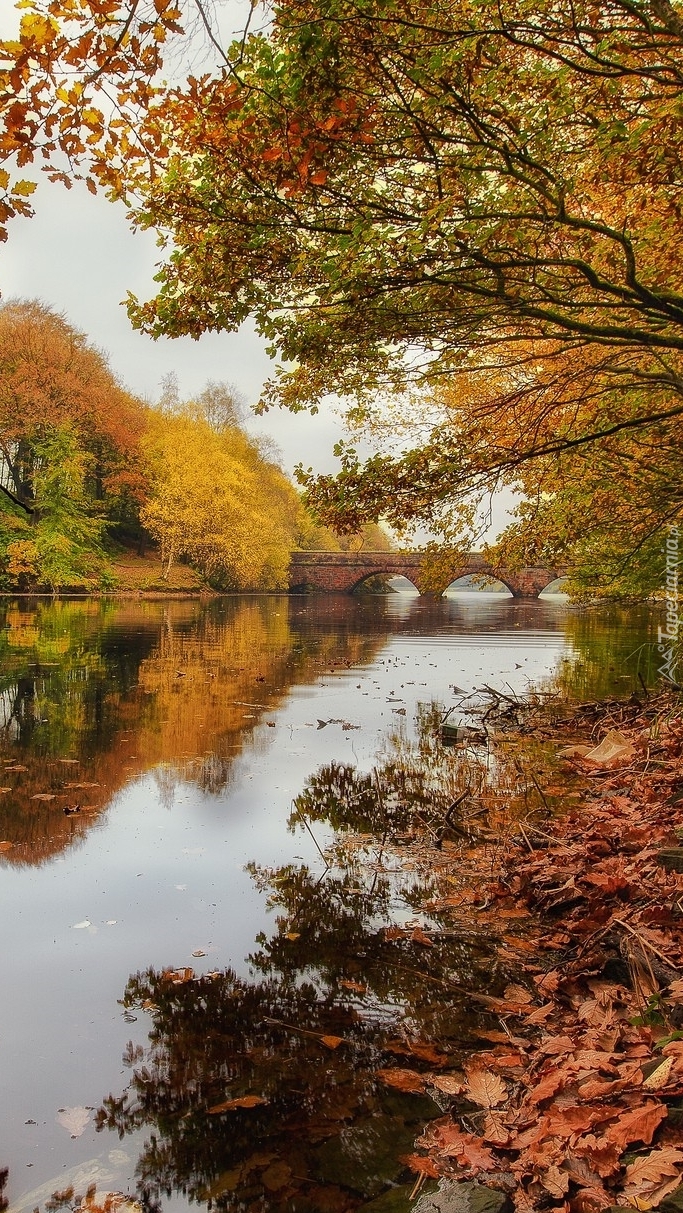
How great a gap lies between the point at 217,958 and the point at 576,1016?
6.14ft

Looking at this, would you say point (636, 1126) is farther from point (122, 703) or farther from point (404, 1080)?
point (122, 703)

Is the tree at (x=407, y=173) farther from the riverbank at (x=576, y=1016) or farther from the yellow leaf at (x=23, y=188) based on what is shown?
the riverbank at (x=576, y=1016)

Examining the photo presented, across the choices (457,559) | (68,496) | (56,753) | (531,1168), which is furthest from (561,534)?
(68,496)

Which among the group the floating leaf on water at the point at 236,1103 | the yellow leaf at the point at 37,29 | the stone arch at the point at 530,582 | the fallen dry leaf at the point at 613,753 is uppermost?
the yellow leaf at the point at 37,29

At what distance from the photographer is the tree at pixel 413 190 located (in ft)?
15.0

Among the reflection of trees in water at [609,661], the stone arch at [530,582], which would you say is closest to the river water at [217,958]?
the reflection of trees in water at [609,661]

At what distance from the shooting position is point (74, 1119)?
2.89 metres

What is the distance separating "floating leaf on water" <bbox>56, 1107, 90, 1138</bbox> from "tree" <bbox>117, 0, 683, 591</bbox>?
463 centimetres

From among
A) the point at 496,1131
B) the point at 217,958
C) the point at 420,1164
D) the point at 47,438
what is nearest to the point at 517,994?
the point at 496,1131

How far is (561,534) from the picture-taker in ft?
28.7

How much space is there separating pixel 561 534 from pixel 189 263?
5.02m

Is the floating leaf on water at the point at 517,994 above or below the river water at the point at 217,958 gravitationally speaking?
below

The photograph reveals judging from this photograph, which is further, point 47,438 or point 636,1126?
point 47,438

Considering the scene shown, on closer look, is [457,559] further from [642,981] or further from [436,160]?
[642,981]
